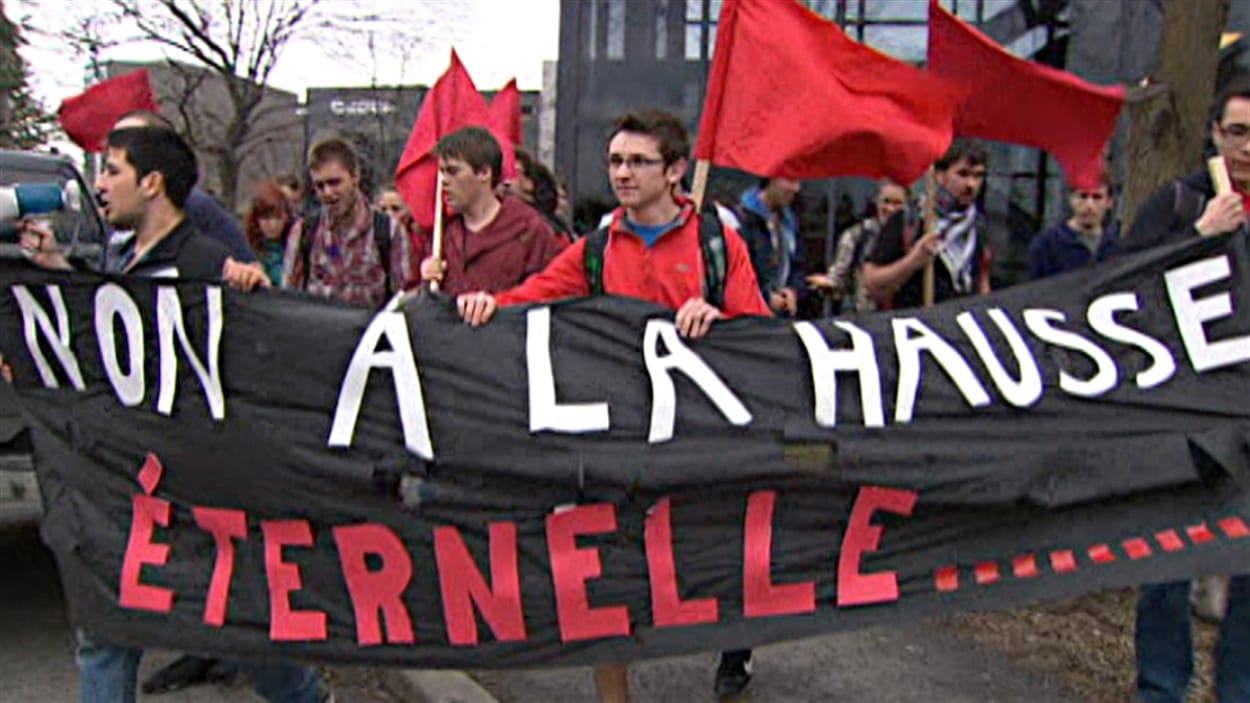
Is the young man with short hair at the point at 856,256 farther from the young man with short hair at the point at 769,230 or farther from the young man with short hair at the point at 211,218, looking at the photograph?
the young man with short hair at the point at 211,218

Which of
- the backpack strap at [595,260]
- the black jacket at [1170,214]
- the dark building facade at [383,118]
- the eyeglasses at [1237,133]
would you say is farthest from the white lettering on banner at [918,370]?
the dark building facade at [383,118]

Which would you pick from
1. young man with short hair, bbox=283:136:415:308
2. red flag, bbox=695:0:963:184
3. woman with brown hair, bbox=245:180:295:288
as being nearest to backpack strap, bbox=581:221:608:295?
red flag, bbox=695:0:963:184

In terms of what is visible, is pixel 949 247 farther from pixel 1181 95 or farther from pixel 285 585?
pixel 285 585

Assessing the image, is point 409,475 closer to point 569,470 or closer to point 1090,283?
point 569,470

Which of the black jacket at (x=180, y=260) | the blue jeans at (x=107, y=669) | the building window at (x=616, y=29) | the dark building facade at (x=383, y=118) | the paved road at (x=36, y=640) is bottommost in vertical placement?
the paved road at (x=36, y=640)

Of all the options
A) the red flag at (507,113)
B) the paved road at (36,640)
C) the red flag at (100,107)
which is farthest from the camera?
the red flag at (100,107)

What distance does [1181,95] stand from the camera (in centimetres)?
611

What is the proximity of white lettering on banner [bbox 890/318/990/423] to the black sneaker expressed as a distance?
55.6 inches

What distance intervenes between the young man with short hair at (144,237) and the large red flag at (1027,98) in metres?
2.24

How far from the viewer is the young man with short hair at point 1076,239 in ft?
19.8

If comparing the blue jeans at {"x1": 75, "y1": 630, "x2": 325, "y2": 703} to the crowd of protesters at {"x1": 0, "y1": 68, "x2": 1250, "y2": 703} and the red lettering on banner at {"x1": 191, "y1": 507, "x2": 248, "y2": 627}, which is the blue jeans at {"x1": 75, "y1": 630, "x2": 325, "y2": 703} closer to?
the crowd of protesters at {"x1": 0, "y1": 68, "x2": 1250, "y2": 703}

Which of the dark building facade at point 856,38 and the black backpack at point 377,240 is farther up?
the dark building facade at point 856,38

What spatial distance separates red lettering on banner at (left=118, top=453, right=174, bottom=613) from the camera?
12.1 ft

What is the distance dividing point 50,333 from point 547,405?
1411 millimetres
